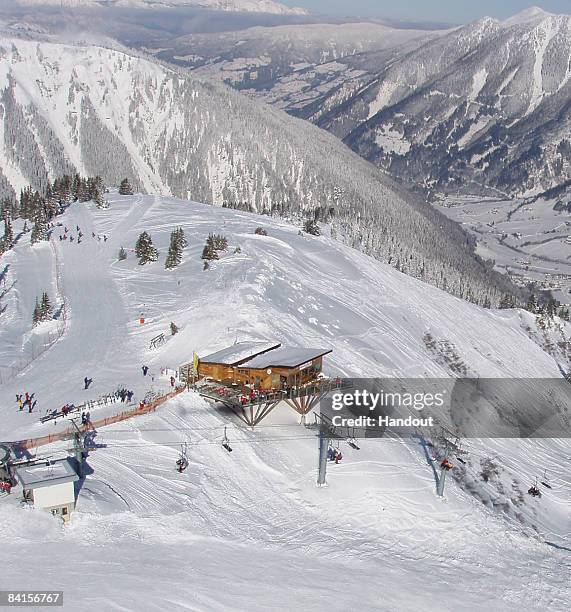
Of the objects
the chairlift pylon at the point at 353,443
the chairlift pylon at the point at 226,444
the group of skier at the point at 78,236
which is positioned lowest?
the chairlift pylon at the point at 353,443

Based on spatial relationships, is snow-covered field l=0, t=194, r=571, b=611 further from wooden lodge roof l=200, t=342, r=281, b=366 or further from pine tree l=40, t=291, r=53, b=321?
wooden lodge roof l=200, t=342, r=281, b=366

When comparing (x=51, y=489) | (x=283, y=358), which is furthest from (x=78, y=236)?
(x=51, y=489)

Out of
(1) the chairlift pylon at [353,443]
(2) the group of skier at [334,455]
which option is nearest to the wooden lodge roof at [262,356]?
(1) the chairlift pylon at [353,443]

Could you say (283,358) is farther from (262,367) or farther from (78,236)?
(78,236)

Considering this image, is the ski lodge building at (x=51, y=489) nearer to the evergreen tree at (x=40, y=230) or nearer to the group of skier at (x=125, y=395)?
the group of skier at (x=125, y=395)

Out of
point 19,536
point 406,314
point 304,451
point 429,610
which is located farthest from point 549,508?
point 406,314
